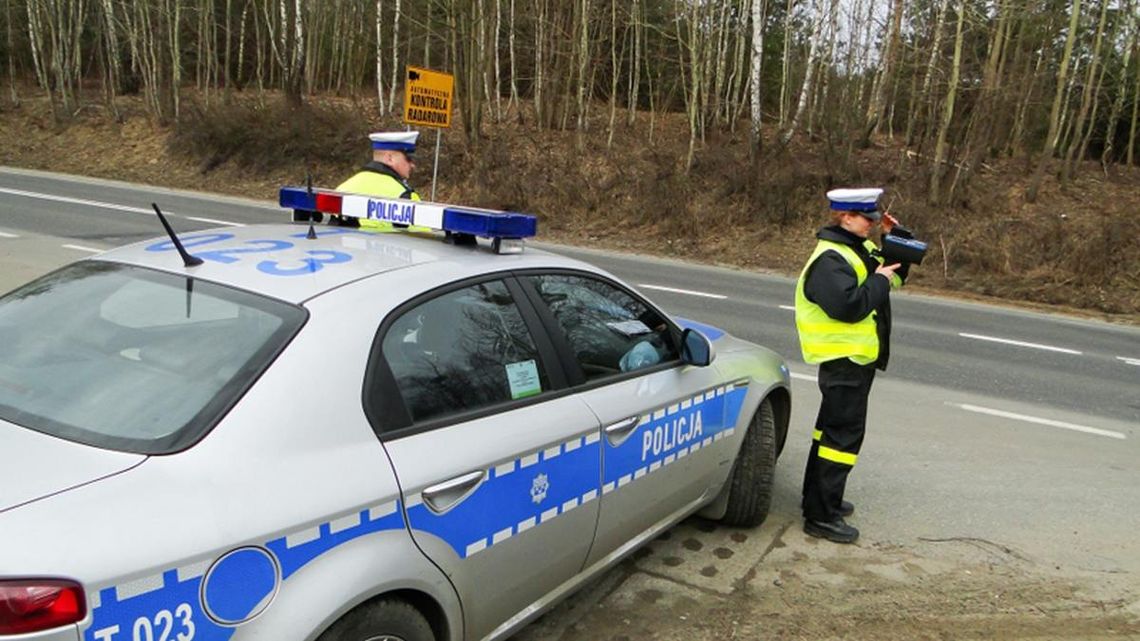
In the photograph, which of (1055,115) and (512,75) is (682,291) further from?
(512,75)

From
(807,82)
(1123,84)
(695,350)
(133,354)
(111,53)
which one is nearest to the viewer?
(133,354)

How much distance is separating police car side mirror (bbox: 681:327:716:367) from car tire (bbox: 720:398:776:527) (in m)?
0.71

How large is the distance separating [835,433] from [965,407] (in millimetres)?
3286

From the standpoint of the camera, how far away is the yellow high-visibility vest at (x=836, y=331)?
13.4 feet

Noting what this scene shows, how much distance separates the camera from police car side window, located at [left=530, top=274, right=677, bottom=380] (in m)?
3.17

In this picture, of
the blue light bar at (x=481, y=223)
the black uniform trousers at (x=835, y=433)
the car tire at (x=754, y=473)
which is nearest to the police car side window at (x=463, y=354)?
the blue light bar at (x=481, y=223)

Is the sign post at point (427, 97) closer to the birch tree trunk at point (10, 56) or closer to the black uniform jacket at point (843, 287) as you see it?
the black uniform jacket at point (843, 287)

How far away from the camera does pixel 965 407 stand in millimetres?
6969

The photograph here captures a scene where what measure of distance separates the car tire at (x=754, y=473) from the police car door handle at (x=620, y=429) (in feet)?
3.66

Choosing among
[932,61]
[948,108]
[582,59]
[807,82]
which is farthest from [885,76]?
[582,59]

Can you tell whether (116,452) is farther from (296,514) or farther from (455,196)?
(455,196)

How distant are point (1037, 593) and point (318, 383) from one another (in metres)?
3.40

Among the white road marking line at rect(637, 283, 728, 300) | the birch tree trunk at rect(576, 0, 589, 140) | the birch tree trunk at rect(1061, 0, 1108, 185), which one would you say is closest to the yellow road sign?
the white road marking line at rect(637, 283, 728, 300)

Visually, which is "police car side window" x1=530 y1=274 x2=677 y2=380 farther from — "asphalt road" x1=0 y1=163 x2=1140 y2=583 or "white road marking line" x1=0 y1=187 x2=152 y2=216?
"white road marking line" x1=0 y1=187 x2=152 y2=216
